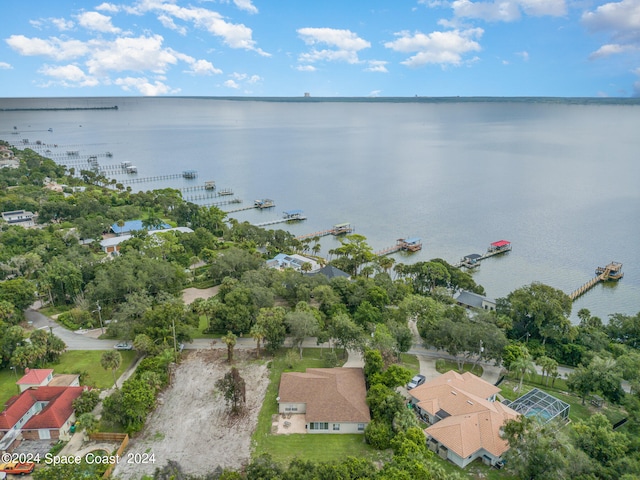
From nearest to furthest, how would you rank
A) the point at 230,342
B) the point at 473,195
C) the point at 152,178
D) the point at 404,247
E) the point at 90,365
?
the point at 230,342, the point at 90,365, the point at 404,247, the point at 473,195, the point at 152,178

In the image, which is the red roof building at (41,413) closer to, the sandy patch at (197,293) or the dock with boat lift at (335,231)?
the sandy patch at (197,293)

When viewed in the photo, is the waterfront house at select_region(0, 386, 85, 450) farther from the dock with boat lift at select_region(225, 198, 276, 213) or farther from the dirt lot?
the dock with boat lift at select_region(225, 198, 276, 213)

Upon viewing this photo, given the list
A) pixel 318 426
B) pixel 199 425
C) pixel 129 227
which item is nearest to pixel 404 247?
pixel 318 426

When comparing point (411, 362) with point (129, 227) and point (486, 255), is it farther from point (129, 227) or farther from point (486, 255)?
point (129, 227)

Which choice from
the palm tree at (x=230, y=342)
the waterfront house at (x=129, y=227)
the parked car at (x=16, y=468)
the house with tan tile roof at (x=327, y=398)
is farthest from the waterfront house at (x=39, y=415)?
the waterfront house at (x=129, y=227)

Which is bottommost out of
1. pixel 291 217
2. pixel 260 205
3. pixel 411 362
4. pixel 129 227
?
pixel 411 362

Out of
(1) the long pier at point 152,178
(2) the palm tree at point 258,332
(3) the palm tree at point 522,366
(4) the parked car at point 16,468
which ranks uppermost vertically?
(1) the long pier at point 152,178
